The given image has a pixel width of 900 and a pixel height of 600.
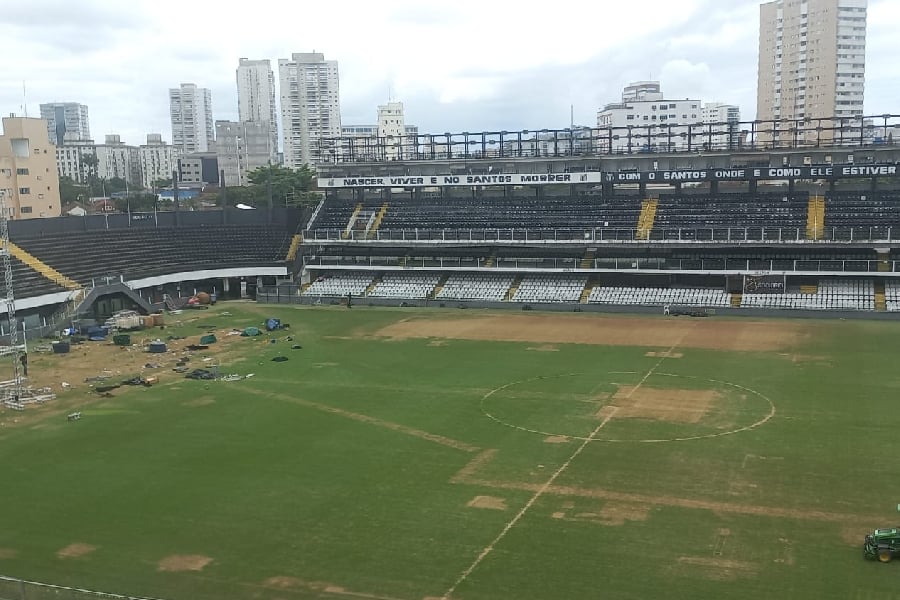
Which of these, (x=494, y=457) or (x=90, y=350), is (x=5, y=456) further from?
(x=90, y=350)

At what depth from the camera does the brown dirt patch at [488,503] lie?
26375 mm

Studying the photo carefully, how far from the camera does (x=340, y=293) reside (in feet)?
266

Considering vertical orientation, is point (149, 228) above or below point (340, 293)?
above

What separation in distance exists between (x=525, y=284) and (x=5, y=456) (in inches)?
2017

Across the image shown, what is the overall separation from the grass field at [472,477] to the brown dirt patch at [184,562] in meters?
0.08

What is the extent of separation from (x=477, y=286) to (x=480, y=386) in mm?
35131

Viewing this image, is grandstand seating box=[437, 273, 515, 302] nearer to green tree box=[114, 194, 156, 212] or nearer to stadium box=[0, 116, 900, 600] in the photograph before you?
stadium box=[0, 116, 900, 600]

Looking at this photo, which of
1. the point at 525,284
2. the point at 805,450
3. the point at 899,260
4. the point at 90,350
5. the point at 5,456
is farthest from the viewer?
the point at 525,284

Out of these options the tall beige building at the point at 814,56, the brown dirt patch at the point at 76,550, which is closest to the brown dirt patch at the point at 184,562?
the brown dirt patch at the point at 76,550

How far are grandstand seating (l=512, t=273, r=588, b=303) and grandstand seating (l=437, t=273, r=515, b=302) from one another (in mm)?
1634

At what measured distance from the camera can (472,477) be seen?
29.3 metres

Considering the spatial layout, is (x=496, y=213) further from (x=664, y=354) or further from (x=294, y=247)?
(x=664, y=354)

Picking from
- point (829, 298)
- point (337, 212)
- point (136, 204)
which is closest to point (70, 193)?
point (136, 204)

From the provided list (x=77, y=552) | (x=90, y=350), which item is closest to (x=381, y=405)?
(x=77, y=552)
